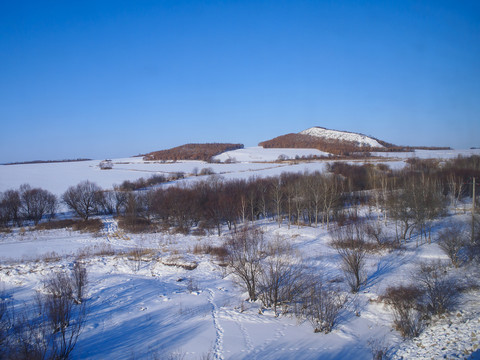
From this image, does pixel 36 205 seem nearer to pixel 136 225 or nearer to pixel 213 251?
pixel 136 225

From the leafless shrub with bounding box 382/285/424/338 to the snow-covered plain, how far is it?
0.38 metres

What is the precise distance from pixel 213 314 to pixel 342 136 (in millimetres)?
129621

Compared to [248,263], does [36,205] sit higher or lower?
higher

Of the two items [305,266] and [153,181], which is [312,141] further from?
[305,266]

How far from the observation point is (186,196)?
142 feet

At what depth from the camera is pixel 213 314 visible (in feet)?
45.0

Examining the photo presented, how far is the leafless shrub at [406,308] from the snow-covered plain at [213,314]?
375 millimetres

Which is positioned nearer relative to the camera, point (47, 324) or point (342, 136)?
point (47, 324)

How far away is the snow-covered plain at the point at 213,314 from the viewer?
10.2 metres

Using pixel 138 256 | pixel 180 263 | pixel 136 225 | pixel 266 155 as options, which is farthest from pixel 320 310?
pixel 266 155

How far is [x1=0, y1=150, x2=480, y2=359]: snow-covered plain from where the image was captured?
10.2 meters

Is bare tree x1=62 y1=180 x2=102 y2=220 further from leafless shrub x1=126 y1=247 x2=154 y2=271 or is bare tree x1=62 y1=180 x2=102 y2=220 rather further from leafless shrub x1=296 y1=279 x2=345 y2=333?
leafless shrub x1=296 y1=279 x2=345 y2=333

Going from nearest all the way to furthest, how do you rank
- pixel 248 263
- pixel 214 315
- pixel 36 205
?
pixel 214 315
pixel 248 263
pixel 36 205

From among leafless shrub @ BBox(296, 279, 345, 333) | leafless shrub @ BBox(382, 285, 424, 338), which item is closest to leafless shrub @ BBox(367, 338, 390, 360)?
leafless shrub @ BBox(382, 285, 424, 338)
